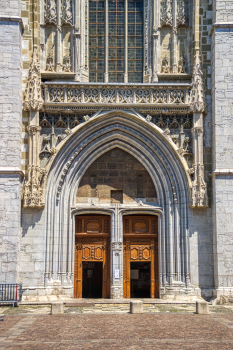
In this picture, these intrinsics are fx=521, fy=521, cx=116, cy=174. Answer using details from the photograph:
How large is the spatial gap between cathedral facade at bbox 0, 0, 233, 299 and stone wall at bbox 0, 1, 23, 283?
5cm

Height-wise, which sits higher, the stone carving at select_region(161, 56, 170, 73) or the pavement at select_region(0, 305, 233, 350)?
the stone carving at select_region(161, 56, 170, 73)

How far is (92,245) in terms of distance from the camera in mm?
21281

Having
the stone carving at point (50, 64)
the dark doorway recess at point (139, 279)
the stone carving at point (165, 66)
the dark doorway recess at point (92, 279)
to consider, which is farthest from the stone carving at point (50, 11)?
the dark doorway recess at point (139, 279)

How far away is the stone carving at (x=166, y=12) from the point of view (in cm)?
2200

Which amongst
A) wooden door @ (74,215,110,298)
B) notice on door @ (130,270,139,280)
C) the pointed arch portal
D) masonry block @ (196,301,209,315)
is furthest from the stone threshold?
masonry block @ (196,301,209,315)

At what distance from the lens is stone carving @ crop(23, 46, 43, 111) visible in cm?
2041

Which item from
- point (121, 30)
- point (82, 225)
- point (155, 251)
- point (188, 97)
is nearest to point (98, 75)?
point (121, 30)

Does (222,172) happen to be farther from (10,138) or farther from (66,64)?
(10,138)

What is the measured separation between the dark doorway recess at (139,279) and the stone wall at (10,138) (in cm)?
530

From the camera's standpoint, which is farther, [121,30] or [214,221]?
[121,30]

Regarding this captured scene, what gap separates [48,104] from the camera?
20.8m

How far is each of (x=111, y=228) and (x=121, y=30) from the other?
851 cm

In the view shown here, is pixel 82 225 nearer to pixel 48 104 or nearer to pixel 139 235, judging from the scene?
pixel 139 235

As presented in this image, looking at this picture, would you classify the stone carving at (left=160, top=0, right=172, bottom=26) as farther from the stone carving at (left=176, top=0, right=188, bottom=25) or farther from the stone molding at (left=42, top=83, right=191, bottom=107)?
the stone molding at (left=42, top=83, right=191, bottom=107)
